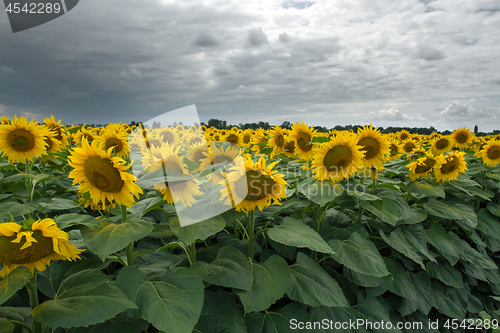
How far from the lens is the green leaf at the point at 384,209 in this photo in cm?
A: 314

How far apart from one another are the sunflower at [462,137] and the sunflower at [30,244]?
1030 centimetres

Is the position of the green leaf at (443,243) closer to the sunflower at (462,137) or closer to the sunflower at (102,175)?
the sunflower at (102,175)

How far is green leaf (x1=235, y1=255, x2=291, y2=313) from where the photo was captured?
6.72 ft

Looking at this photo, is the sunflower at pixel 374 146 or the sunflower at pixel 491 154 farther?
the sunflower at pixel 491 154

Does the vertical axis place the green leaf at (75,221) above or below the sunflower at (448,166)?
above

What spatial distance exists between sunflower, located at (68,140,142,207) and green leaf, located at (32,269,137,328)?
0.56 meters

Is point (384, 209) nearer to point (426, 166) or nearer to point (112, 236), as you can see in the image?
point (426, 166)

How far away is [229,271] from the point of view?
2.16 m

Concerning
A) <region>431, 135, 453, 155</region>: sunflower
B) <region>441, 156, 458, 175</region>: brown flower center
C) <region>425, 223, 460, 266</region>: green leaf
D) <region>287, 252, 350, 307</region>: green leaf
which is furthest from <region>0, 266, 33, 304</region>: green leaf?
<region>431, 135, 453, 155</region>: sunflower

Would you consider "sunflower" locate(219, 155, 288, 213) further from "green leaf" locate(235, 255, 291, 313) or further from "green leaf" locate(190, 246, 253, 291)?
"green leaf" locate(235, 255, 291, 313)

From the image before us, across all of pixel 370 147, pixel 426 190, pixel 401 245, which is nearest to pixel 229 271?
pixel 401 245

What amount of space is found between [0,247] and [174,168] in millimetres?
1104

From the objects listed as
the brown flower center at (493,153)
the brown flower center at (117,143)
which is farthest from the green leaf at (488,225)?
the brown flower center at (117,143)

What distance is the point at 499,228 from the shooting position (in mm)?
5055
